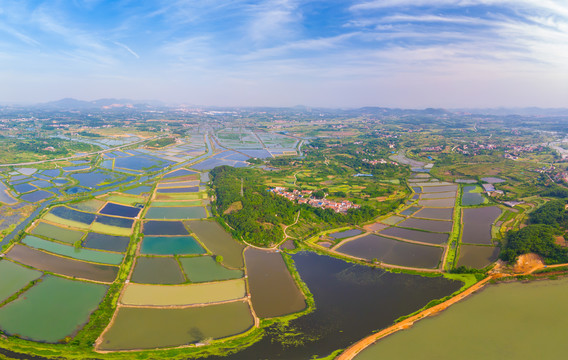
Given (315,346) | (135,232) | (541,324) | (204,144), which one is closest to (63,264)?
(135,232)

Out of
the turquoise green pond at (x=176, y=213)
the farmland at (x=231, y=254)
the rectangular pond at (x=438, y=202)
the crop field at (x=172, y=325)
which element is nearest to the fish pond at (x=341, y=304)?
the farmland at (x=231, y=254)

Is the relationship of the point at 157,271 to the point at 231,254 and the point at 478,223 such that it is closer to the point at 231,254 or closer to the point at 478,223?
the point at 231,254

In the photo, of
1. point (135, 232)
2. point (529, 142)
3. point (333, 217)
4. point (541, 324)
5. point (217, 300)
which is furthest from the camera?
point (529, 142)

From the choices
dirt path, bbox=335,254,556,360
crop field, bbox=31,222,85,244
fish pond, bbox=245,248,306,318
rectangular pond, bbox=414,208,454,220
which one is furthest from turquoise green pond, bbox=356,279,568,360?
crop field, bbox=31,222,85,244

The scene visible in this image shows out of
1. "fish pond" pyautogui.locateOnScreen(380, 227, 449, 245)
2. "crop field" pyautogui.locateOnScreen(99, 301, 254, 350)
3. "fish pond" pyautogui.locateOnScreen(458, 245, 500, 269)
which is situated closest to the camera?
"crop field" pyautogui.locateOnScreen(99, 301, 254, 350)

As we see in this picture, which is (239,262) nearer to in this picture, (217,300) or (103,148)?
(217,300)

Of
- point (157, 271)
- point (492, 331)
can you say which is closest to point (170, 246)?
point (157, 271)

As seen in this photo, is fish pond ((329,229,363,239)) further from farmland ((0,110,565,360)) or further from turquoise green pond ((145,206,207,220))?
turquoise green pond ((145,206,207,220))
